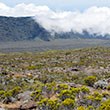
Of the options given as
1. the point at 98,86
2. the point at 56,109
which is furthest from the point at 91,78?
the point at 56,109

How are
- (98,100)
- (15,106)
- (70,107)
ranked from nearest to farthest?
(70,107)
(98,100)
(15,106)

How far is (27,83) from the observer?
71.4 ft

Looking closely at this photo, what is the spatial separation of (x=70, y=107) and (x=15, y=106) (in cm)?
491

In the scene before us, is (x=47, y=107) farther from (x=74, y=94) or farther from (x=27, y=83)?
(x=27, y=83)

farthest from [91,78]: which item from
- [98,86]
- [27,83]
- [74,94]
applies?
[27,83]

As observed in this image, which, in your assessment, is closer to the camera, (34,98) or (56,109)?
(56,109)

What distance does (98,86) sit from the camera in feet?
63.1

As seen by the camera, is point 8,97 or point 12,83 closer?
point 8,97

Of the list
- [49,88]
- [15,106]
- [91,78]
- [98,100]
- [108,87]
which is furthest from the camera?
[91,78]

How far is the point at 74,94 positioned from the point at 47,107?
365 cm

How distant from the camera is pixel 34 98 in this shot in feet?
49.8

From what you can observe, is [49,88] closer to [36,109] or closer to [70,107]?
[36,109]

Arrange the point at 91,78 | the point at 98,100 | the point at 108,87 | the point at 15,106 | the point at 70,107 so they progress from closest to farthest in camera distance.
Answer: the point at 70,107 < the point at 98,100 < the point at 15,106 < the point at 108,87 < the point at 91,78

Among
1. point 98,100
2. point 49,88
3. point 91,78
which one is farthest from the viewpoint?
point 91,78
